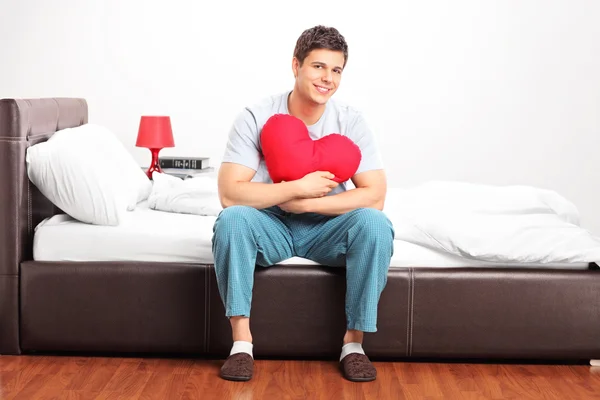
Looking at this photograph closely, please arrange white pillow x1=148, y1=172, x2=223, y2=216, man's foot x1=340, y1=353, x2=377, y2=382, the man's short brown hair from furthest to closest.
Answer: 1. white pillow x1=148, y1=172, x2=223, y2=216
2. the man's short brown hair
3. man's foot x1=340, y1=353, x2=377, y2=382

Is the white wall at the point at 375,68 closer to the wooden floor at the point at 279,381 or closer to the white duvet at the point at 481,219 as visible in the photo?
the white duvet at the point at 481,219

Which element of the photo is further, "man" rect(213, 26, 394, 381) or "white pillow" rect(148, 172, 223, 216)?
"white pillow" rect(148, 172, 223, 216)


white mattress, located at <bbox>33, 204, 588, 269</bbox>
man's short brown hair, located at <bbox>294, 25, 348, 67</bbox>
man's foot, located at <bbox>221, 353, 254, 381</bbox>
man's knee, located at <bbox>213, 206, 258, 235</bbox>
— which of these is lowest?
man's foot, located at <bbox>221, 353, 254, 381</bbox>

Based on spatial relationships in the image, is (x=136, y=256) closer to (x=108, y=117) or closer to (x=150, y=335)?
(x=150, y=335)

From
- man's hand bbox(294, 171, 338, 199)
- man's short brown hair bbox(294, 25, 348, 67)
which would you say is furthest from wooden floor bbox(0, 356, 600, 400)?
man's short brown hair bbox(294, 25, 348, 67)

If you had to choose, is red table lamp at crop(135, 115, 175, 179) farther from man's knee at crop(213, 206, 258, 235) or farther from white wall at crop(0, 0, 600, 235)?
man's knee at crop(213, 206, 258, 235)

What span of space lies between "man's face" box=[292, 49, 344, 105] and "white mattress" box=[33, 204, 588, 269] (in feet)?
1.70

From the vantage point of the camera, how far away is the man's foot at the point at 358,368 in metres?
2.41

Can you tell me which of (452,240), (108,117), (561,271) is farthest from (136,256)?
(108,117)

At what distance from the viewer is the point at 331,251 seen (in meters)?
2.50

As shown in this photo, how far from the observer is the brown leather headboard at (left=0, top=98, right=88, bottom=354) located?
2559 millimetres

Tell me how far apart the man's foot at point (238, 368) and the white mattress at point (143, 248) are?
1.14 ft

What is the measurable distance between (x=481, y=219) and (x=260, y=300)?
77 cm

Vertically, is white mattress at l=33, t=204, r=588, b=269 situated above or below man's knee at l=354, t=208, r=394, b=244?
below
